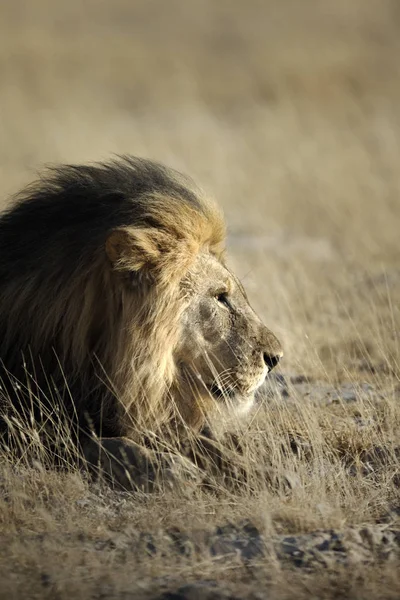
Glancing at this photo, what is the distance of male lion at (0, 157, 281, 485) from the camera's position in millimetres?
5250

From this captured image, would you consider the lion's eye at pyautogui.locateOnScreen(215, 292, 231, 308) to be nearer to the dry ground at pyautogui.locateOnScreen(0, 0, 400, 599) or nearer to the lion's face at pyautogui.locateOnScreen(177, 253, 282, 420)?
the lion's face at pyautogui.locateOnScreen(177, 253, 282, 420)

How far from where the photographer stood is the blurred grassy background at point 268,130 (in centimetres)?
1008

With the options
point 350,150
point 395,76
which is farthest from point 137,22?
point 350,150

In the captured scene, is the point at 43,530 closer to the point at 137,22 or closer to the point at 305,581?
the point at 305,581

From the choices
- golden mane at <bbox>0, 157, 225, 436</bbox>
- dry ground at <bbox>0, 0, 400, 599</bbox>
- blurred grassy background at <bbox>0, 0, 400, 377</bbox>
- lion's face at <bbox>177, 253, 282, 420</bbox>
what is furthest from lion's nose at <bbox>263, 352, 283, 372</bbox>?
blurred grassy background at <bbox>0, 0, 400, 377</bbox>

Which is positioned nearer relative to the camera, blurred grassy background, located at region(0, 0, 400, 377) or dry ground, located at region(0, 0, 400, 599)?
dry ground, located at region(0, 0, 400, 599)

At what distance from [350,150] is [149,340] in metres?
14.8

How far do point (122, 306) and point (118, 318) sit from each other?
0.07 m

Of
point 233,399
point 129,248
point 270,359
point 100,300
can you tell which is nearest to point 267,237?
point 270,359

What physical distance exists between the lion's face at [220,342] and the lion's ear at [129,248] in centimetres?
36

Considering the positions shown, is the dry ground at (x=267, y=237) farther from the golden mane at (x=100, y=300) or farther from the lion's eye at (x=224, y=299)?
the lion's eye at (x=224, y=299)

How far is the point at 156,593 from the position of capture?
3975 millimetres

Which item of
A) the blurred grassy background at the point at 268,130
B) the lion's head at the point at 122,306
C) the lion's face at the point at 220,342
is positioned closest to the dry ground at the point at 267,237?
the blurred grassy background at the point at 268,130

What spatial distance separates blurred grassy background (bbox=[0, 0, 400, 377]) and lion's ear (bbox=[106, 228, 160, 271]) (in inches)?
58.6
